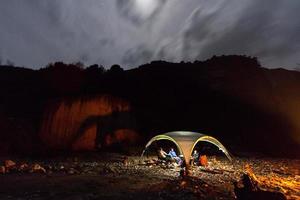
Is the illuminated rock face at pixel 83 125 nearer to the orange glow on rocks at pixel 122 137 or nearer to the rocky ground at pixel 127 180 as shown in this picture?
the orange glow on rocks at pixel 122 137

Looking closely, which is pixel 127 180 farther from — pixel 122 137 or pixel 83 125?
pixel 122 137

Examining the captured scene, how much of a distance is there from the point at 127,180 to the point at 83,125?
1315cm

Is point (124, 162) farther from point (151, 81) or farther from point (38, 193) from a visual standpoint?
point (151, 81)

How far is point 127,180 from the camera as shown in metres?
16.1

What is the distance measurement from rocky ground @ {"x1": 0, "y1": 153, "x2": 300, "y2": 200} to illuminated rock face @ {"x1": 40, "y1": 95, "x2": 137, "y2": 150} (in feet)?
15.2

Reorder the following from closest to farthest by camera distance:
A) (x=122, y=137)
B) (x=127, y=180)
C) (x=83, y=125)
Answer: (x=127, y=180) < (x=83, y=125) < (x=122, y=137)

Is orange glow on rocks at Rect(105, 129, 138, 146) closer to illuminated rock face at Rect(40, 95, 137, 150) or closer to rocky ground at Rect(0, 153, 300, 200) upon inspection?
illuminated rock face at Rect(40, 95, 137, 150)

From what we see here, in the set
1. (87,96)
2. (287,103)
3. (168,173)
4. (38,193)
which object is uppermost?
(287,103)

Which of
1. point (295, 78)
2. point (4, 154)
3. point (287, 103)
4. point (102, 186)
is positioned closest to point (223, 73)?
point (287, 103)

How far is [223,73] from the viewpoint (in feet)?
149

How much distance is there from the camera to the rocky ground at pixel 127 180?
12852 millimetres

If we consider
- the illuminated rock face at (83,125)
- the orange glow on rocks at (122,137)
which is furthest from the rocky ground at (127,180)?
the orange glow on rocks at (122,137)

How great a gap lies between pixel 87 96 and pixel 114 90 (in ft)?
37.8

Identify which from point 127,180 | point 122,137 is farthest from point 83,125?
point 127,180
